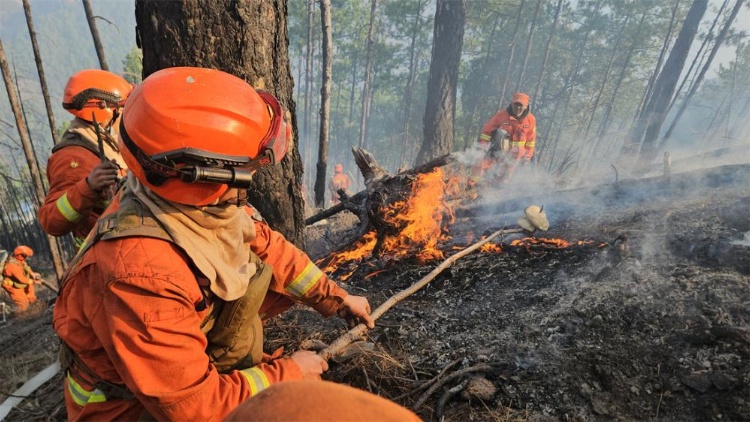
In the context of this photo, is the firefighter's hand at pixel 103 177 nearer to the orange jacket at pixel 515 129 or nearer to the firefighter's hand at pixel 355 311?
the firefighter's hand at pixel 355 311

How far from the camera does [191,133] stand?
55.7 inches

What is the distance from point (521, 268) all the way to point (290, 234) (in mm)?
2497

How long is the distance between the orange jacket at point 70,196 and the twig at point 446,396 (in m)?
2.91

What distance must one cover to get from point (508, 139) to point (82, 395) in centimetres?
879

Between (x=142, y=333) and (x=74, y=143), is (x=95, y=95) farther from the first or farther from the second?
(x=142, y=333)

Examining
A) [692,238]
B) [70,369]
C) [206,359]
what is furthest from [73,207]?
[692,238]

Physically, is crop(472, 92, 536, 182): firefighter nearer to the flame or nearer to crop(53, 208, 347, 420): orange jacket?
the flame

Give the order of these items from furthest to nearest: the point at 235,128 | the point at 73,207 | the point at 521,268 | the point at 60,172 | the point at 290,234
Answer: the point at 521,268, the point at 290,234, the point at 60,172, the point at 73,207, the point at 235,128

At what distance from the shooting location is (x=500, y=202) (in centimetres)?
634

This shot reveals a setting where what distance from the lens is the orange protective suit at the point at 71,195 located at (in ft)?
9.03

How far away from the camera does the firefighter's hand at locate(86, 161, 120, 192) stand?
105 inches

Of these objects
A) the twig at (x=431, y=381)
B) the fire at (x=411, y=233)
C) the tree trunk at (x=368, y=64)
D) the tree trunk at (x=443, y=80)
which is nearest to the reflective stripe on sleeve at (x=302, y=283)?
the twig at (x=431, y=381)

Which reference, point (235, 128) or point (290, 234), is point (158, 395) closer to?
point (235, 128)

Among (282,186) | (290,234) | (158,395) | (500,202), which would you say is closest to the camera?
(158,395)
